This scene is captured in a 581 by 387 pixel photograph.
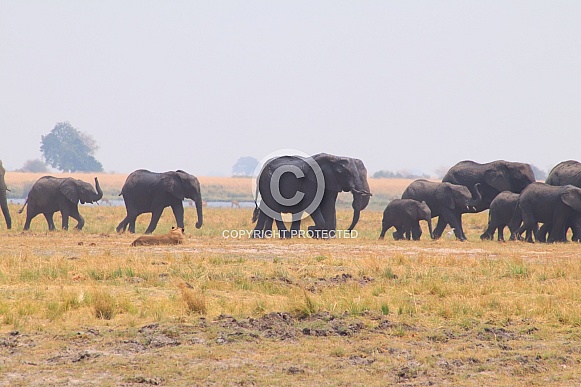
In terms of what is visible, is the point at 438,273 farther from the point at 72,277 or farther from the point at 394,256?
the point at 72,277

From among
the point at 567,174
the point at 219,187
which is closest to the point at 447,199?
the point at 567,174

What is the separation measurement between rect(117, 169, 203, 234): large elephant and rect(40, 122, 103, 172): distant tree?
144018 millimetres

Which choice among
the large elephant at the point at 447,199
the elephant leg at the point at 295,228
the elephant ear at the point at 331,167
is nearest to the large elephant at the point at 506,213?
the large elephant at the point at 447,199

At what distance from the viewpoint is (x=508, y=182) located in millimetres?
34375

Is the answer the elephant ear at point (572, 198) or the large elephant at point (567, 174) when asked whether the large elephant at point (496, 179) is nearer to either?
the large elephant at point (567, 174)

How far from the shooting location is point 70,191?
33594mm

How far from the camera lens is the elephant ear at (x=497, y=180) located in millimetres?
34250

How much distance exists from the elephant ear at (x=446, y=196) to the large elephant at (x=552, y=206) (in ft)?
9.14

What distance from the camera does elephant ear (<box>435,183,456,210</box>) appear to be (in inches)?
1226

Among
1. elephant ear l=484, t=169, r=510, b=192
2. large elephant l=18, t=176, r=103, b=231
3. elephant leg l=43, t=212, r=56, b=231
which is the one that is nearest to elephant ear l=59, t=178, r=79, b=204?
large elephant l=18, t=176, r=103, b=231

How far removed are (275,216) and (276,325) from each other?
14.8 m

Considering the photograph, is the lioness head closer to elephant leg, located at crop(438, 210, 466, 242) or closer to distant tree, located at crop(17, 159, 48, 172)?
elephant leg, located at crop(438, 210, 466, 242)

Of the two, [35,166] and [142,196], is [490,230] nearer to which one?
[142,196]

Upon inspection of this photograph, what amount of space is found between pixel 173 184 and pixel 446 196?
27.8ft
